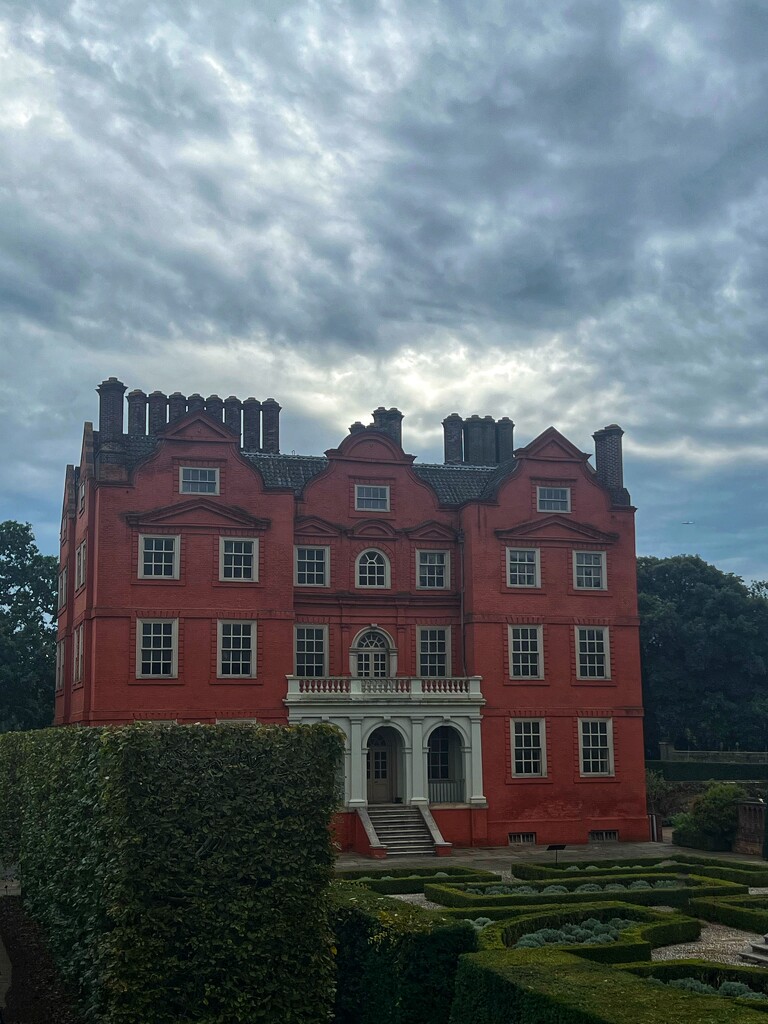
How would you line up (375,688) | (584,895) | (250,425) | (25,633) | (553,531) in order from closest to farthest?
(584,895) → (375,688) → (553,531) → (250,425) → (25,633)

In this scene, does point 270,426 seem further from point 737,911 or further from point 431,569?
point 737,911

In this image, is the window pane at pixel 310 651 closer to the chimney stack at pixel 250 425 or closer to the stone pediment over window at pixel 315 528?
the stone pediment over window at pixel 315 528

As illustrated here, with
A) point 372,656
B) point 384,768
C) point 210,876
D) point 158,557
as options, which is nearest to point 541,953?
point 210,876

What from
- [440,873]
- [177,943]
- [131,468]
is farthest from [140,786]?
[131,468]

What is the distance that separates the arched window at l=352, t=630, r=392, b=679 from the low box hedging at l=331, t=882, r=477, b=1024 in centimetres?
2436

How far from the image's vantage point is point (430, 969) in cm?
1378

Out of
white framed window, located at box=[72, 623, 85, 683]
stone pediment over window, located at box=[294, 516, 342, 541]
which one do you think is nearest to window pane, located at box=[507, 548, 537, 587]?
stone pediment over window, located at box=[294, 516, 342, 541]

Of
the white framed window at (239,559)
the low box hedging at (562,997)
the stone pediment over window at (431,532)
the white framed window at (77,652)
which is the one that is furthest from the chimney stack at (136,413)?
the low box hedging at (562,997)

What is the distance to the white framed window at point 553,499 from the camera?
42062 millimetres

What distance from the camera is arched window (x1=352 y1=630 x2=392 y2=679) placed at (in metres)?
41.0

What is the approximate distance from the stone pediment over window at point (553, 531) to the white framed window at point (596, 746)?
22.5 feet

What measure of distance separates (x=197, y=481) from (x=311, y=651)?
7.55m

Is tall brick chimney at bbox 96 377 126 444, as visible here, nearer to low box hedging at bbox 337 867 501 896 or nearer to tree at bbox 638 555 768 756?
low box hedging at bbox 337 867 501 896

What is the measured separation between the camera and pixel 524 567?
41344mm
